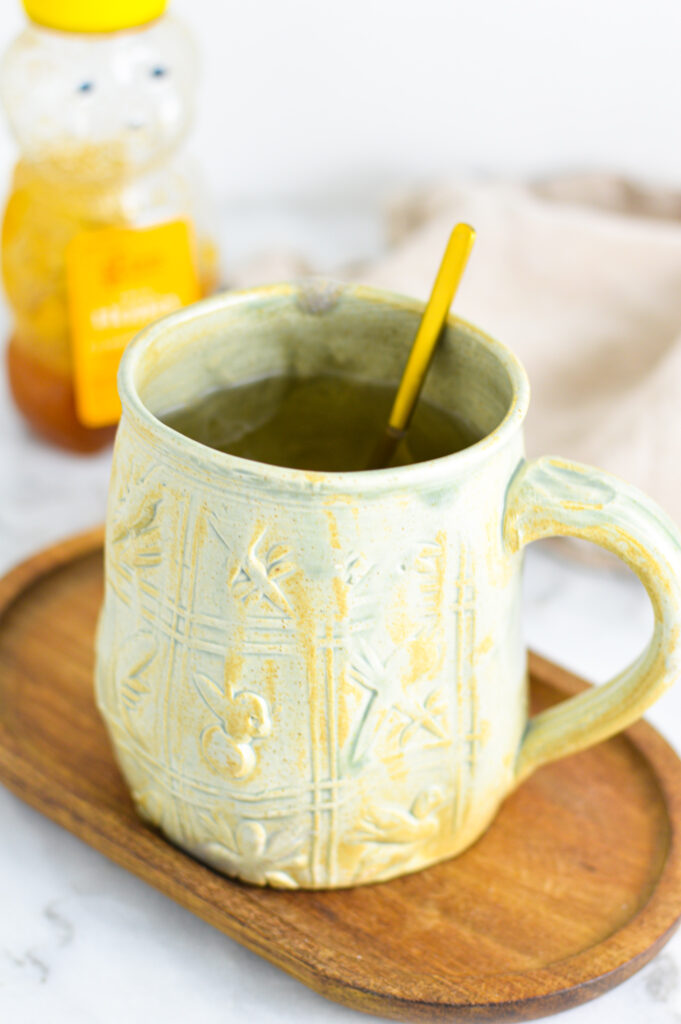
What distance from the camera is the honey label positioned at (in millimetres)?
683

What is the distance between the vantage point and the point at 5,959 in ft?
1.53

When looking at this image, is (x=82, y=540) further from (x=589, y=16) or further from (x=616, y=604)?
(x=589, y=16)

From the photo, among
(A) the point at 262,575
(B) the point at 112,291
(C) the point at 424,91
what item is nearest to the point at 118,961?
(A) the point at 262,575

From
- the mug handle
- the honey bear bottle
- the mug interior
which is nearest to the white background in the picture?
the honey bear bottle

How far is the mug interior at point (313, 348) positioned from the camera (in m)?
0.45

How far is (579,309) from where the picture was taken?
0.79m

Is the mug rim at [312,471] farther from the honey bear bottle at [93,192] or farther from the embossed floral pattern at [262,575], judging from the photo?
the honey bear bottle at [93,192]

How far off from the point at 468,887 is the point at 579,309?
43cm

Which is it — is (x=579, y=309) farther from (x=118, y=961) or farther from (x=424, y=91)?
(x=118, y=961)

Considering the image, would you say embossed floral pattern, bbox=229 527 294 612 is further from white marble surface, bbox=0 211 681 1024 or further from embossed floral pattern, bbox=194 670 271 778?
white marble surface, bbox=0 211 681 1024

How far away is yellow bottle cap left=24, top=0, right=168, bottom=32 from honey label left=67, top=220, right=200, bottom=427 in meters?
0.11

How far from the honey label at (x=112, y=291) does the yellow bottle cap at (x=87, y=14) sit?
0.11 m

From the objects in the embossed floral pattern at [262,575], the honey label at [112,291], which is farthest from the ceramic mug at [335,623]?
the honey label at [112,291]

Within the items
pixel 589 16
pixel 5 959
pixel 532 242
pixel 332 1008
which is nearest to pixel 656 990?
pixel 332 1008
